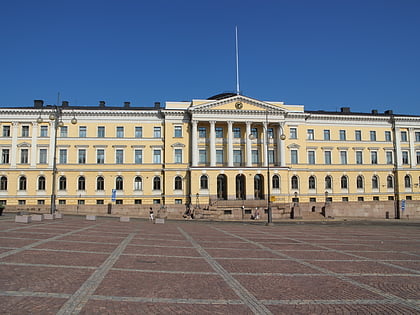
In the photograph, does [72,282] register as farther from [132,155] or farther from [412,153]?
[412,153]

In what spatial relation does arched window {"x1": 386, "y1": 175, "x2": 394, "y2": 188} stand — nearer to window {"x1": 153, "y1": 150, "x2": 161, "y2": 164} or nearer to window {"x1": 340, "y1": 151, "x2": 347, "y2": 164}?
window {"x1": 340, "y1": 151, "x2": 347, "y2": 164}

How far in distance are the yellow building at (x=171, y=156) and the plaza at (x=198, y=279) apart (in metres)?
36.0

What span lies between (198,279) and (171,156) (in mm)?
45261

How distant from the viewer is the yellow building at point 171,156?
52.9 meters

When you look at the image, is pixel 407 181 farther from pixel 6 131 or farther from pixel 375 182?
pixel 6 131

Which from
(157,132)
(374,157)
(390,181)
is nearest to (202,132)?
(157,132)

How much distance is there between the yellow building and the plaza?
→ 3599 centimetres

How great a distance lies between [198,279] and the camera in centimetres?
1006

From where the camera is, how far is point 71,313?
6863 mm

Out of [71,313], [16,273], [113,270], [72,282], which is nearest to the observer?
[71,313]

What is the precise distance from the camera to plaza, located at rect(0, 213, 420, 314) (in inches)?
298

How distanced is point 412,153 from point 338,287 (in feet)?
203

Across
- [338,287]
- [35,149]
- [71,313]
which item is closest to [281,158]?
[35,149]

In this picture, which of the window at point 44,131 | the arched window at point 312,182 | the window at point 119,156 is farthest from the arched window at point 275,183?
the window at point 44,131
